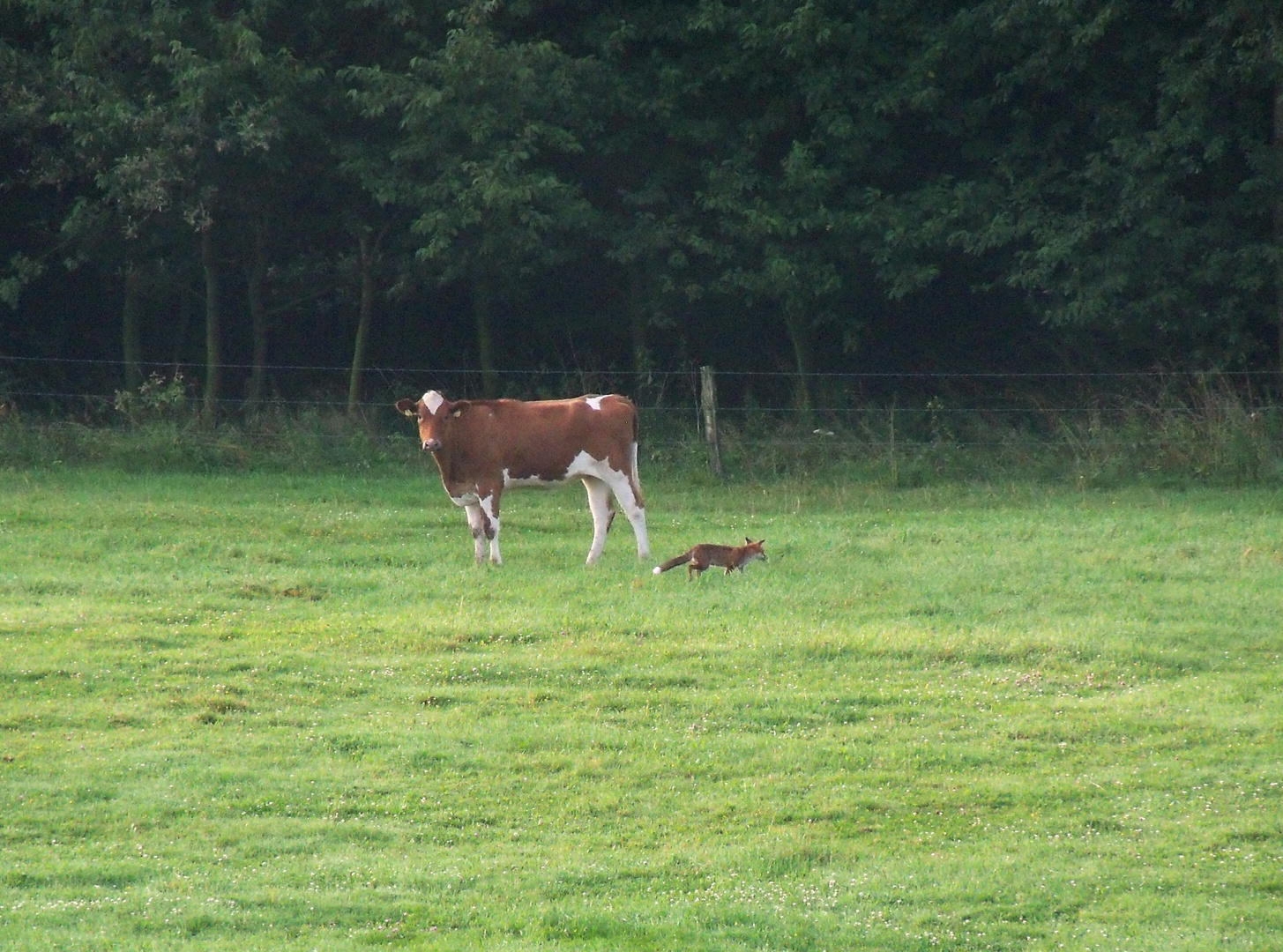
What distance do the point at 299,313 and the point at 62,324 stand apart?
4104 mm

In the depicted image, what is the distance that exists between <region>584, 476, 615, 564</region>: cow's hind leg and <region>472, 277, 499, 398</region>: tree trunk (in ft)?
32.4

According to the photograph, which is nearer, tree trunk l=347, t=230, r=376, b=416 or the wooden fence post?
the wooden fence post

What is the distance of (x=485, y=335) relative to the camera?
2659 centimetres

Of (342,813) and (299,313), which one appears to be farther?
(299,313)

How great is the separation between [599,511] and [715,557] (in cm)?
206

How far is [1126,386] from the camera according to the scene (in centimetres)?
2448

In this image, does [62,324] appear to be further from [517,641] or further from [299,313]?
[517,641]

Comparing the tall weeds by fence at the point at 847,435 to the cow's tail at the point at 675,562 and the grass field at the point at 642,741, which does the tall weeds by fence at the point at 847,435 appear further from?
the cow's tail at the point at 675,562

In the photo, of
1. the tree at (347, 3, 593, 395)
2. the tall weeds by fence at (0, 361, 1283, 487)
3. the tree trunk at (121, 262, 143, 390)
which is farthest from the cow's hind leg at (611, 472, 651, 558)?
the tree trunk at (121, 262, 143, 390)

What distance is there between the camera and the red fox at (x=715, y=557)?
1418cm

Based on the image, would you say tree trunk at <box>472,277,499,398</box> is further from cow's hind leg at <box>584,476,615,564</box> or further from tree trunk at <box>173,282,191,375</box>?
cow's hind leg at <box>584,476,615,564</box>

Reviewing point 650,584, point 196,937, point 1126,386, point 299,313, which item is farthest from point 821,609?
point 299,313

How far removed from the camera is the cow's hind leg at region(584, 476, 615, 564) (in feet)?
51.1

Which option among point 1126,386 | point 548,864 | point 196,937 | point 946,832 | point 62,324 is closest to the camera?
point 196,937
